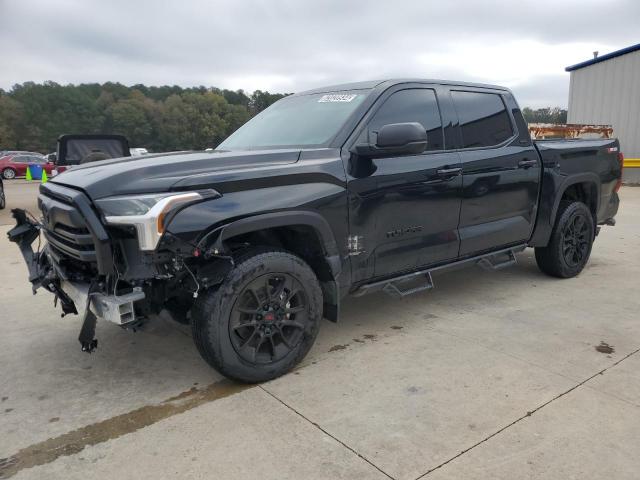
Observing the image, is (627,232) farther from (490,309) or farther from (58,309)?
(58,309)

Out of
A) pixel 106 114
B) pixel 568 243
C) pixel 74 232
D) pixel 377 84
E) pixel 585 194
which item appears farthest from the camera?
pixel 106 114

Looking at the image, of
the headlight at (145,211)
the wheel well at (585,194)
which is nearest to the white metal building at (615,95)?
the wheel well at (585,194)

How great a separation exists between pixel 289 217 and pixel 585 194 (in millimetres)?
3848

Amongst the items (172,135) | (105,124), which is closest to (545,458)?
(172,135)

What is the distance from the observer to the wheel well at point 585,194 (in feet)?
17.3

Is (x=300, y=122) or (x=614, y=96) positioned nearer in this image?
(x=300, y=122)

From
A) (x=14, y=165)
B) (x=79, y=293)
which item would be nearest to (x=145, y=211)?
(x=79, y=293)

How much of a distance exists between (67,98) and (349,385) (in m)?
92.2

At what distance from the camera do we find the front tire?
9.17 feet

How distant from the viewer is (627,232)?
8.17 m

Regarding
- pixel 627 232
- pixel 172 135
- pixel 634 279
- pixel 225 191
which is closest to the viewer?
pixel 225 191

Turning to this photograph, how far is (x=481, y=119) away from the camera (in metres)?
4.38

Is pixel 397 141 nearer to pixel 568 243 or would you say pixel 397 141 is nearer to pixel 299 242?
pixel 299 242

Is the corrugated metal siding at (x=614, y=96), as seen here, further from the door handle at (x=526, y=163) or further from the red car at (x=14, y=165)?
→ the red car at (x=14, y=165)
